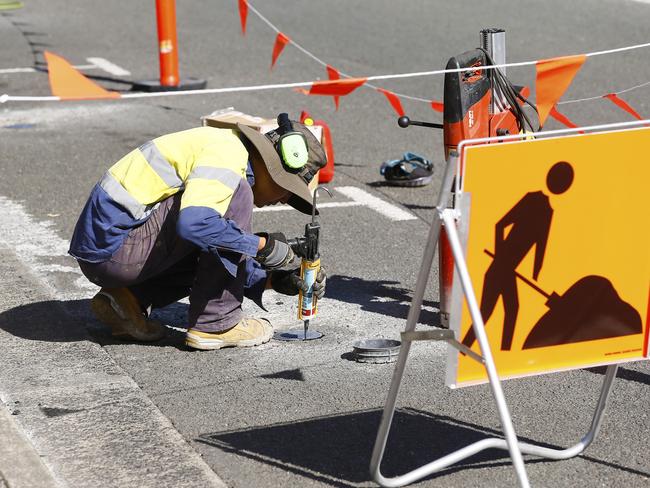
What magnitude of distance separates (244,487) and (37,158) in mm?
5423

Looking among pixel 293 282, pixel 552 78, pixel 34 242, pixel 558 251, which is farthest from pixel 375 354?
pixel 34 242

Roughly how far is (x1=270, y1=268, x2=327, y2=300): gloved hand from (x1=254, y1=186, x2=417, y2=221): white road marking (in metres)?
2.14

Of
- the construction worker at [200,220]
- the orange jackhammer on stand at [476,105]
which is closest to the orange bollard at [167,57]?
the orange jackhammer on stand at [476,105]

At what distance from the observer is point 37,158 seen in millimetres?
8781

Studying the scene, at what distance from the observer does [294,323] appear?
5.67m

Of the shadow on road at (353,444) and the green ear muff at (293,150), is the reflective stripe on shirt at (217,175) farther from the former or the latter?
the shadow on road at (353,444)

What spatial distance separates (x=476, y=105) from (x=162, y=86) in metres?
6.12

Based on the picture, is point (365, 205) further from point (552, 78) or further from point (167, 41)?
point (167, 41)

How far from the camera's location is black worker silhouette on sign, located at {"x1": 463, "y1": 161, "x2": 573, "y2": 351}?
3.67 metres

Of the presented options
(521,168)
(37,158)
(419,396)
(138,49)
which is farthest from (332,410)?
(138,49)

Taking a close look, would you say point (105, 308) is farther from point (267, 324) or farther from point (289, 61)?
point (289, 61)

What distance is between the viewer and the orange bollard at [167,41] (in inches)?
412

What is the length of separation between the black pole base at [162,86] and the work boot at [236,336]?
5.93 meters

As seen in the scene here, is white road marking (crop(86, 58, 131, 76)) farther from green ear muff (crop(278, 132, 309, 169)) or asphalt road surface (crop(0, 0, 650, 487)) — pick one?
green ear muff (crop(278, 132, 309, 169))
